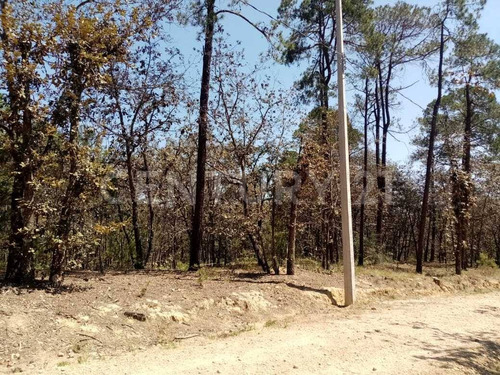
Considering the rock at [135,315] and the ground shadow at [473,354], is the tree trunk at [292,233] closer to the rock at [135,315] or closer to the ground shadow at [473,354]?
the ground shadow at [473,354]

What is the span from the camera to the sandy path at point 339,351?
5250 mm

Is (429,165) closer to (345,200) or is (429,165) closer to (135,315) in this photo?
(345,200)

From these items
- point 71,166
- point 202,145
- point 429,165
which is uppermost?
point 429,165

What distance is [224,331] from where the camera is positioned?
23.8 feet

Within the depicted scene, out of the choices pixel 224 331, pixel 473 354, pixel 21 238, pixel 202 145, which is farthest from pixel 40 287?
pixel 473 354

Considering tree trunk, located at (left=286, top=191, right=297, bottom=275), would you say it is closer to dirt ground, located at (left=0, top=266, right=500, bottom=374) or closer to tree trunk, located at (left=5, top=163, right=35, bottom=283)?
dirt ground, located at (left=0, top=266, right=500, bottom=374)

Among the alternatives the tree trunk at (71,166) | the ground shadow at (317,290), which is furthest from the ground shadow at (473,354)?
the tree trunk at (71,166)

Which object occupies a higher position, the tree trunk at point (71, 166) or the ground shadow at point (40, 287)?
the tree trunk at point (71, 166)

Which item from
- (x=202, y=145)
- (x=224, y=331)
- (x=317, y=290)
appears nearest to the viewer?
(x=224, y=331)

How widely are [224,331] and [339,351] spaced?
2.11m

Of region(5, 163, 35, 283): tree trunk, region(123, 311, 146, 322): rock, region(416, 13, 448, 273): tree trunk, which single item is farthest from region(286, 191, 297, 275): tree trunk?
region(416, 13, 448, 273): tree trunk

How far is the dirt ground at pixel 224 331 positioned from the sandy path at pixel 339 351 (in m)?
0.02

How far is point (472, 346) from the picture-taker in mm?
6945

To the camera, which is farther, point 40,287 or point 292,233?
point 292,233
